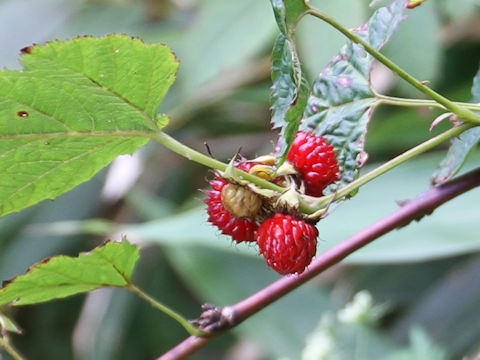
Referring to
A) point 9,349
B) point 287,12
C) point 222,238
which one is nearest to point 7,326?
point 9,349

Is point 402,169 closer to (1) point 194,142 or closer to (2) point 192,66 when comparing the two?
(2) point 192,66

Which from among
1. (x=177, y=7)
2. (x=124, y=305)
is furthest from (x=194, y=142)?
(x=124, y=305)

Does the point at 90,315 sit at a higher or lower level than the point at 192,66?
lower

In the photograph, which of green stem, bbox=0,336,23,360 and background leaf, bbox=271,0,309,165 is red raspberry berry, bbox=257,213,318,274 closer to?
background leaf, bbox=271,0,309,165

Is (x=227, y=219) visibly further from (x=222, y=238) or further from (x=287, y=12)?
(x=222, y=238)

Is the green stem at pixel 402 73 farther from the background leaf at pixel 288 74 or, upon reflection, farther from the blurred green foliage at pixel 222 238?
the blurred green foliage at pixel 222 238

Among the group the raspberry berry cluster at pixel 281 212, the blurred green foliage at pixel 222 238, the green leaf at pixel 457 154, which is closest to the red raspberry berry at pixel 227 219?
the raspberry berry cluster at pixel 281 212

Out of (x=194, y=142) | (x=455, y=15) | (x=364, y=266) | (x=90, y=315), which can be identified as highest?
(x=455, y=15)

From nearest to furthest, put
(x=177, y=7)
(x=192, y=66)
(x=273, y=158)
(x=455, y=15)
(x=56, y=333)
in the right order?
(x=273, y=158)
(x=455, y=15)
(x=192, y=66)
(x=177, y=7)
(x=56, y=333)

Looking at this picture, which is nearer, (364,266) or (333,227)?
(333,227)
